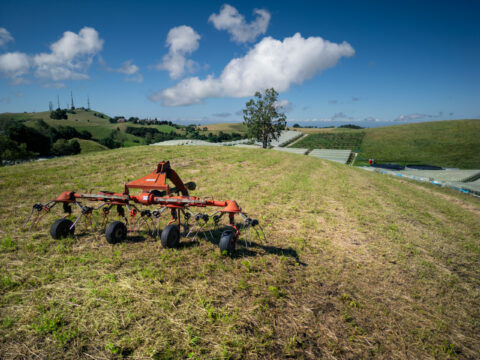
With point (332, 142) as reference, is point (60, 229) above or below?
below

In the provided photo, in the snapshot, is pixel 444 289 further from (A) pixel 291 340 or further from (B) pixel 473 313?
(A) pixel 291 340

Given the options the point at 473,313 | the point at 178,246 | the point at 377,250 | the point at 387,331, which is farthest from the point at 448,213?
the point at 178,246

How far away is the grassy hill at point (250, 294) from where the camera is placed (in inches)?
144

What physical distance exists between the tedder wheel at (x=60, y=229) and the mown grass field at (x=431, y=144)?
74953 millimetres

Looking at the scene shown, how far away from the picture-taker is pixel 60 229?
21.2 feet

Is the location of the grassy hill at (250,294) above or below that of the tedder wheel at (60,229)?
below

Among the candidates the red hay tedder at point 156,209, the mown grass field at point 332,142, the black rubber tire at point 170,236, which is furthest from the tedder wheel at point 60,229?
the mown grass field at point 332,142

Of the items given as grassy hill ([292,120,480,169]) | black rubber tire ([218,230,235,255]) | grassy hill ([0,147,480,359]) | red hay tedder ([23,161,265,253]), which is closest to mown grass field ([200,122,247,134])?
grassy hill ([292,120,480,169])

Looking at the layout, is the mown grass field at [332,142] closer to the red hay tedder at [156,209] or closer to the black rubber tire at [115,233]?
the red hay tedder at [156,209]

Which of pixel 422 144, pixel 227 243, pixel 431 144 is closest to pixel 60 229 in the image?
pixel 227 243

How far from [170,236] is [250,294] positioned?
274cm

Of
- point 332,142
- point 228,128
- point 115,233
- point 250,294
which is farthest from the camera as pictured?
point 228,128

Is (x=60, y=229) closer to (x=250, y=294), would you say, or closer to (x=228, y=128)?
(x=250, y=294)

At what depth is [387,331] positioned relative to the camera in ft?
14.0
